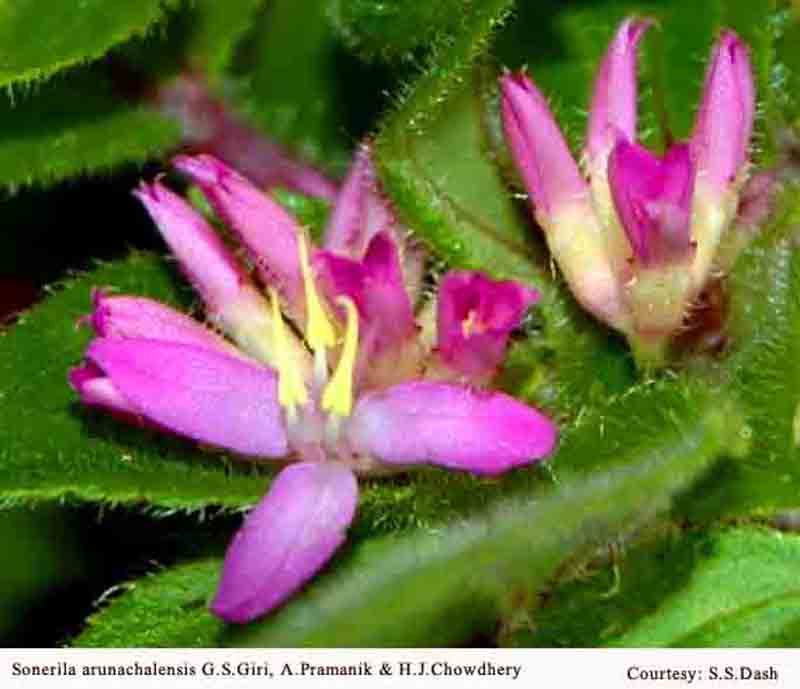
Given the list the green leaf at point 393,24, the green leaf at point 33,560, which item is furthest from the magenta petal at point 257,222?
the green leaf at point 33,560

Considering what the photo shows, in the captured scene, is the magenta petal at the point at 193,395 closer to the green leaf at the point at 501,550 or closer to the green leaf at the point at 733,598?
the green leaf at the point at 501,550

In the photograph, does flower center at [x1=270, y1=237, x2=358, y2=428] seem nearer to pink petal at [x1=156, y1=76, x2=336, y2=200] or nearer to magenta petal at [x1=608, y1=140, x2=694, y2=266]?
magenta petal at [x1=608, y1=140, x2=694, y2=266]

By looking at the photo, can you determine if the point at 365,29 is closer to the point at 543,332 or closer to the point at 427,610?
the point at 543,332

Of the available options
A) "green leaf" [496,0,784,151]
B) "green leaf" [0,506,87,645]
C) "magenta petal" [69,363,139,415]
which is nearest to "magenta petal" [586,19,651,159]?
"green leaf" [496,0,784,151]

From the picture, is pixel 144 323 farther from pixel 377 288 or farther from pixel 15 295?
pixel 15 295

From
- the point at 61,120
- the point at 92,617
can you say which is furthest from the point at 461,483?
the point at 61,120

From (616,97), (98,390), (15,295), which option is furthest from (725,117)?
(15,295)
